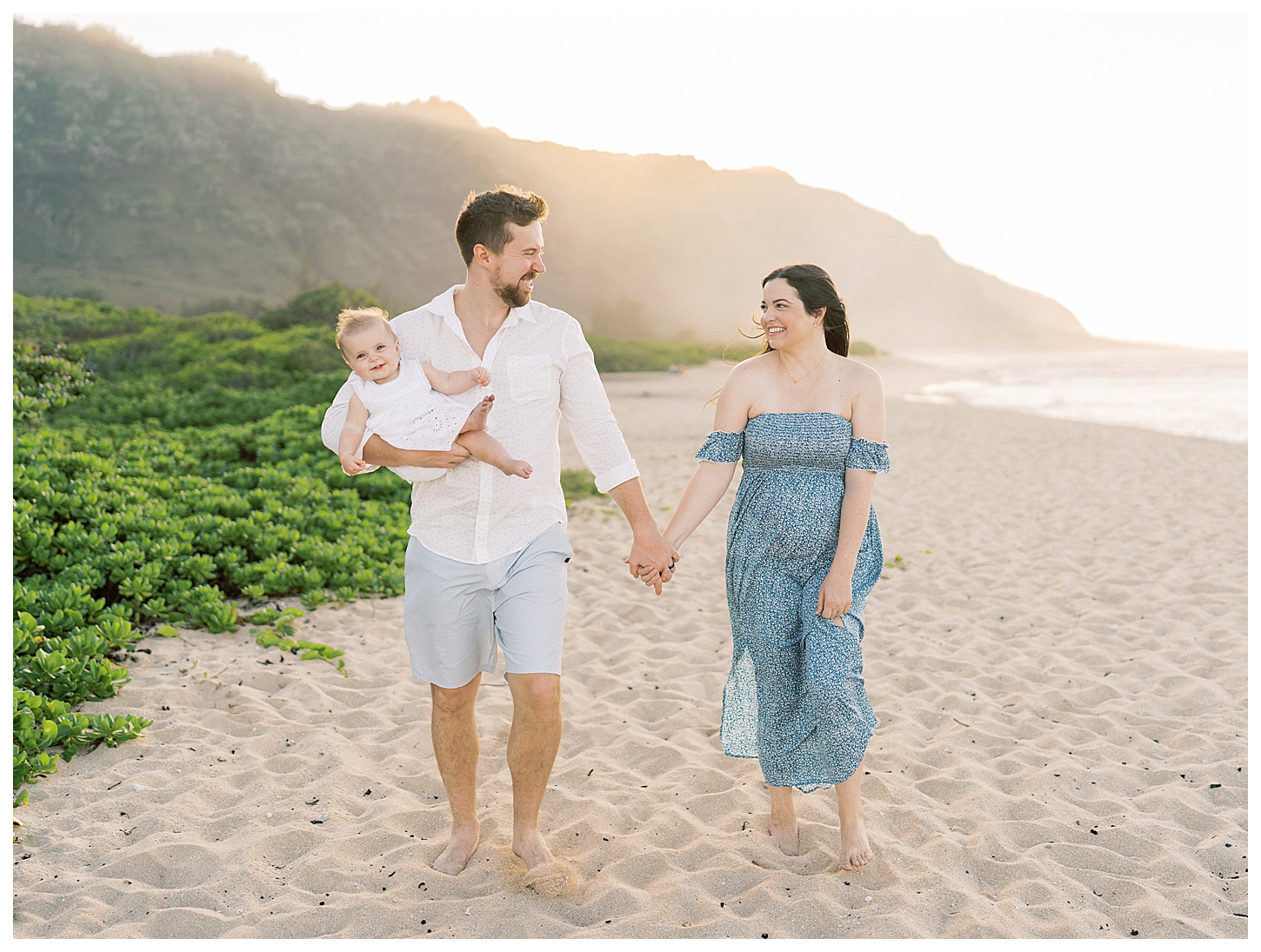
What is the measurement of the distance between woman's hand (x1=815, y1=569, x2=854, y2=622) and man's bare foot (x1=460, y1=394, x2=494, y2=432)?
1289 millimetres

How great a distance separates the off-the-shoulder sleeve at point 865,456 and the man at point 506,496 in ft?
2.45

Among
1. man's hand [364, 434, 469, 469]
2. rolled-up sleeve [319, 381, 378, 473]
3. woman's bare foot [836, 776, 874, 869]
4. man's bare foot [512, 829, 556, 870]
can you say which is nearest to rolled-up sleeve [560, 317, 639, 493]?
man's hand [364, 434, 469, 469]

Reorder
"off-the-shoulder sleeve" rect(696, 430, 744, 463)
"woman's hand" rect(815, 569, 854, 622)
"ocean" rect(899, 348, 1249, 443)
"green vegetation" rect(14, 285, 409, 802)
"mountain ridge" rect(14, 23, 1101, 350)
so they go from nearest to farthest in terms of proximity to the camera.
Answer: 1. "woman's hand" rect(815, 569, 854, 622)
2. "off-the-shoulder sleeve" rect(696, 430, 744, 463)
3. "green vegetation" rect(14, 285, 409, 802)
4. "ocean" rect(899, 348, 1249, 443)
5. "mountain ridge" rect(14, 23, 1101, 350)

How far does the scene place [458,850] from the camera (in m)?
A: 2.95

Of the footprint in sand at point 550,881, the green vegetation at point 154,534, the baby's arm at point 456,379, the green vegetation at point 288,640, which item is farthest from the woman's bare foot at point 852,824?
the green vegetation at point 154,534

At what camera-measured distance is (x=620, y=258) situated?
97312mm

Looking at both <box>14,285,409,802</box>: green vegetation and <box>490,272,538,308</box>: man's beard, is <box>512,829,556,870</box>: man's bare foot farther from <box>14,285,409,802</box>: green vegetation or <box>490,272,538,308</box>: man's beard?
<box>14,285,409,802</box>: green vegetation

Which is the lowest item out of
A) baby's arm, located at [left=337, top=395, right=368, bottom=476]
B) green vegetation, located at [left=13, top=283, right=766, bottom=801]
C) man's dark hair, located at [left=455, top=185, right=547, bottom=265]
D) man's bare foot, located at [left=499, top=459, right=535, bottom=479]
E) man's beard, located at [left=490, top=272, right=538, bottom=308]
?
green vegetation, located at [left=13, top=283, right=766, bottom=801]

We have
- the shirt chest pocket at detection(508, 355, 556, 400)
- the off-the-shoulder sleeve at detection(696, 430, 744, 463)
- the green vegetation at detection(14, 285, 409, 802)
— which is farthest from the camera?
the green vegetation at detection(14, 285, 409, 802)

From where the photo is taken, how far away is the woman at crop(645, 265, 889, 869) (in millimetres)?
2910

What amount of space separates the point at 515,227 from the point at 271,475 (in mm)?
5439

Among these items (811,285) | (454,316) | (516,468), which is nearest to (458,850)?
(516,468)

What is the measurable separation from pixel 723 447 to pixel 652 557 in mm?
476

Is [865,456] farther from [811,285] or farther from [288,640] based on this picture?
[288,640]
